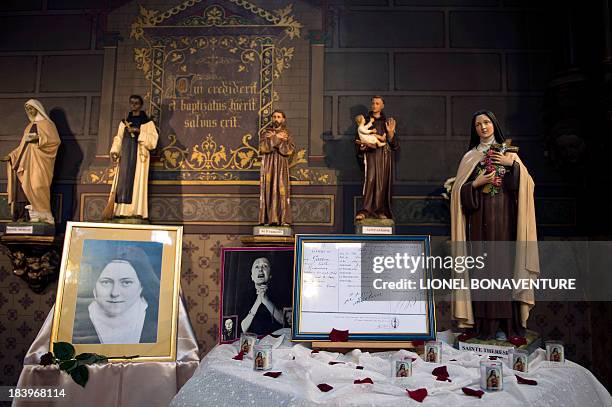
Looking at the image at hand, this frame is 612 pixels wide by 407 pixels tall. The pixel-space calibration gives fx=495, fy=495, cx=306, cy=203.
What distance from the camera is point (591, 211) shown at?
4.65 metres

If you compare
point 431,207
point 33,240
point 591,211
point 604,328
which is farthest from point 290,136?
point 604,328

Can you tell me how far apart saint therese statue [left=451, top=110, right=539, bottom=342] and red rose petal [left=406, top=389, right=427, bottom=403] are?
1345 millimetres

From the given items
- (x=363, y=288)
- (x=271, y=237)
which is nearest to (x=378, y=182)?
(x=271, y=237)

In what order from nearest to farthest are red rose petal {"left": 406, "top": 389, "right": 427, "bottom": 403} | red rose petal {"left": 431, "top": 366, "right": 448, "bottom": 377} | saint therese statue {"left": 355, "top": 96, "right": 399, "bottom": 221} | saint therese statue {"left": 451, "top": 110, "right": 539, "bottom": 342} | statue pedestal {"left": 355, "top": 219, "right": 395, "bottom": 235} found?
red rose petal {"left": 406, "top": 389, "right": 427, "bottom": 403}, red rose petal {"left": 431, "top": 366, "right": 448, "bottom": 377}, saint therese statue {"left": 451, "top": 110, "right": 539, "bottom": 342}, statue pedestal {"left": 355, "top": 219, "right": 395, "bottom": 235}, saint therese statue {"left": 355, "top": 96, "right": 399, "bottom": 221}

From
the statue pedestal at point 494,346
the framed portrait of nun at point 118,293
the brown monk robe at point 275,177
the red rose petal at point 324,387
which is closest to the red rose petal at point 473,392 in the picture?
the red rose petal at point 324,387

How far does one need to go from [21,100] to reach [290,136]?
296 centimetres

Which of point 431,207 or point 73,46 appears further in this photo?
point 73,46

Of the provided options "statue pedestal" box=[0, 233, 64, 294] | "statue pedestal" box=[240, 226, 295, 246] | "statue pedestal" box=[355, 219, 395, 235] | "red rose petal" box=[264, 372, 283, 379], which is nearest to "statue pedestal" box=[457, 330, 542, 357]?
"statue pedestal" box=[355, 219, 395, 235]

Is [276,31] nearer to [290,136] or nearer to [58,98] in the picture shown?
[290,136]

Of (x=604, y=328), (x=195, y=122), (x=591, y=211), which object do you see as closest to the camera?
(x=604, y=328)

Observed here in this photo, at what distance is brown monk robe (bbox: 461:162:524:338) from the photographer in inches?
128

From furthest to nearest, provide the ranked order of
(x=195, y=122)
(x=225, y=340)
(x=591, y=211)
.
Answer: (x=195, y=122)
(x=591, y=211)
(x=225, y=340)

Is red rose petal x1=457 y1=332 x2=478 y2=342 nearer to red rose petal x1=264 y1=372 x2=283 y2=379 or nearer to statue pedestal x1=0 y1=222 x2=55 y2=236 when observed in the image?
red rose petal x1=264 y1=372 x2=283 y2=379

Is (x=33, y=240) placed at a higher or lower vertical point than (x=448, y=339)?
higher
